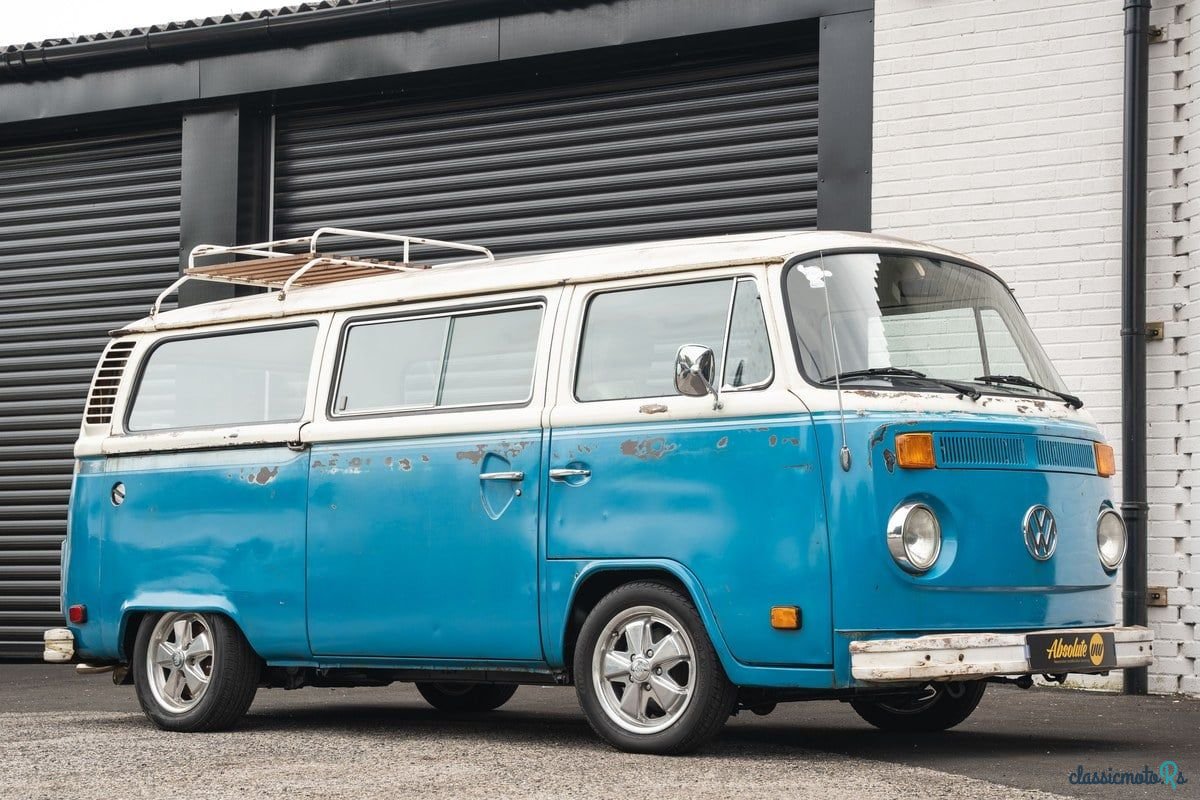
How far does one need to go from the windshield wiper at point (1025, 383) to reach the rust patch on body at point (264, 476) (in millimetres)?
3635

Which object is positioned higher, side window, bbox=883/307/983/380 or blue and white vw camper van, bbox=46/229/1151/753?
side window, bbox=883/307/983/380

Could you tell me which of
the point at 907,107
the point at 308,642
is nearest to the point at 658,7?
the point at 907,107

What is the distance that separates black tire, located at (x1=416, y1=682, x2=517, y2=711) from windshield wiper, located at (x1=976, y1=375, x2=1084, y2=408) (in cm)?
384

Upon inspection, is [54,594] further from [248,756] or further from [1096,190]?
[1096,190]

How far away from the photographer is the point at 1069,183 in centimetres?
1190

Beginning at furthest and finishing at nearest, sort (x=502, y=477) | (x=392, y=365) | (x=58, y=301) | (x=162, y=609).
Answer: (x=58, y=301) → (x=162, y=609) → (x=392, y=365) → (x=502, y=477)

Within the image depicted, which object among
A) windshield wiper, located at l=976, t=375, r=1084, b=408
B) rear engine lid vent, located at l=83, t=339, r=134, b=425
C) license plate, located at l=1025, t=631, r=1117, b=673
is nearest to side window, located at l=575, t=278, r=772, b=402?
windshield wiper, located at l=976, t=375, r=1084, b=408

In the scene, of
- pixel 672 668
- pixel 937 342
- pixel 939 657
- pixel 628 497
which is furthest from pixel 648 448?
pixel 939 657

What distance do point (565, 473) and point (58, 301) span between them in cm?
966

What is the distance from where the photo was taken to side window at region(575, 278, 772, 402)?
7.62 meters

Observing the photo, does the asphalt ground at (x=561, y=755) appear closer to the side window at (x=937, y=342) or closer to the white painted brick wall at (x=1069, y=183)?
the white painted brick wall at (x=1069, y=183)

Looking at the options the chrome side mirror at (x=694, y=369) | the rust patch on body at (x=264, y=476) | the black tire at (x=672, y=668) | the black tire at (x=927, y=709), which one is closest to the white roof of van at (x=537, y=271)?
the chrome side mirror at (x=694, y=369)

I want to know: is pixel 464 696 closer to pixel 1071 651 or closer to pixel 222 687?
pixel 222 687

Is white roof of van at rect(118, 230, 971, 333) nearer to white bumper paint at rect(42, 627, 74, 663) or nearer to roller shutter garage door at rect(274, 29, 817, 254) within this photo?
white bumper paint at rect(42, 627, 74, 663)
